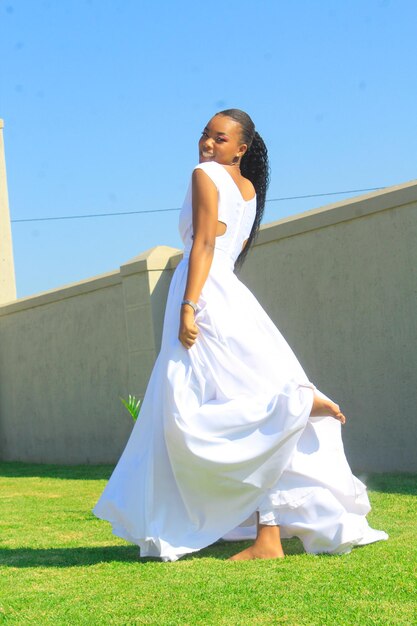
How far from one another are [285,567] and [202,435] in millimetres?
612

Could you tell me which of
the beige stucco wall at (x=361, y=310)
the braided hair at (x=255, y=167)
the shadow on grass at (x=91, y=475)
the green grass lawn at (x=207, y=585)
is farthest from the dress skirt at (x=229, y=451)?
the beige stucco wall at (x=361, y=310)

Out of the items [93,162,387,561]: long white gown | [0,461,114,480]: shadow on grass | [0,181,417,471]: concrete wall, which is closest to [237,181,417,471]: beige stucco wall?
[0,181,417,471]: concrete wall

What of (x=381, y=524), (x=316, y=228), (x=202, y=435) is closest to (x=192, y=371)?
(x=202, y=435)

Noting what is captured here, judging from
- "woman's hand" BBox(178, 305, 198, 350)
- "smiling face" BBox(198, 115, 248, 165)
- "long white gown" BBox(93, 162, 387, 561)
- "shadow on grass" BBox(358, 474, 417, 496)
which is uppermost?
"smiling face" BBox(198, 115, 248, 165)

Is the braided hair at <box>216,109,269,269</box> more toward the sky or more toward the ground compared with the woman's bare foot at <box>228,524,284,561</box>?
more toward the sky

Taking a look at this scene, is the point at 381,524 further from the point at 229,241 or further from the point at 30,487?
the point at 30,487

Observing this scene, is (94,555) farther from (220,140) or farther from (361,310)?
(361,310)

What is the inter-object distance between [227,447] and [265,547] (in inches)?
16.7

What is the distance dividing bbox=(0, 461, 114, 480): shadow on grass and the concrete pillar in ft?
13.8

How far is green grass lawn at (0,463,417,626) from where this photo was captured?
10.4 feet

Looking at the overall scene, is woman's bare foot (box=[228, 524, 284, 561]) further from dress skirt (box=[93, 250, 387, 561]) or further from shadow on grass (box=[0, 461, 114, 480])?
shadow on grass (box=[0, 461, 114, 480])

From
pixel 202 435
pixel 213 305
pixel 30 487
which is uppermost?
pixel 213 305

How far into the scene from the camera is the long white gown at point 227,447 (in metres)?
4.09

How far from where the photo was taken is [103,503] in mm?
4414
